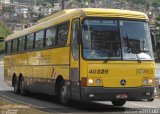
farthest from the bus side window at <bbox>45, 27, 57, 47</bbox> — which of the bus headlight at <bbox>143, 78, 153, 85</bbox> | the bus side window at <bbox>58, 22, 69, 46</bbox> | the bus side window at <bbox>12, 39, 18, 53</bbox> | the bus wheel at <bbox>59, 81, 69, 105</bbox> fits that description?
the bus side window at <bbox>12, 39, 18, 53</bbox>

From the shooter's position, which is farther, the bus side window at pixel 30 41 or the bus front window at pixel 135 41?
the bus side window at pixel 30 41

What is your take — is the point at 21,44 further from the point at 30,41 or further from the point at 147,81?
the point at 147,81

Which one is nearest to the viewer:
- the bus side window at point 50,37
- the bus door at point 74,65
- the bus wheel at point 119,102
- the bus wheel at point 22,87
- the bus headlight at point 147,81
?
the bus door at point 74,65

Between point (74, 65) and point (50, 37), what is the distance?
3.46 metres

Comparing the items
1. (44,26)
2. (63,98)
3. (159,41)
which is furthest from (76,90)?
(159,41)

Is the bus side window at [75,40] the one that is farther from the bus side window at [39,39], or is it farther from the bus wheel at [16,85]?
the bus wheel at [16,85]

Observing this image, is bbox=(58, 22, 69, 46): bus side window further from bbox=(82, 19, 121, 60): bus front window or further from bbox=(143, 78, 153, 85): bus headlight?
bbox=(143, 78, 153, 85): bus headlight

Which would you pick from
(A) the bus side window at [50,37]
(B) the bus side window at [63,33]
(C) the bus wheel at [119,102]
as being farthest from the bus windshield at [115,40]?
(A) the bus side window at [50,37]

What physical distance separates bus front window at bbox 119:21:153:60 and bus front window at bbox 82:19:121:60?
238 mm

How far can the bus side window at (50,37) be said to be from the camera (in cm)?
2062

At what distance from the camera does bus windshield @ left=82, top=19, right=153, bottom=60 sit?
17484mm

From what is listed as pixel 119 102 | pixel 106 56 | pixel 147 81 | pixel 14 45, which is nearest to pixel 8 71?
pixel 14 45

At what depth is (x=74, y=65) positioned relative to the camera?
1797cm

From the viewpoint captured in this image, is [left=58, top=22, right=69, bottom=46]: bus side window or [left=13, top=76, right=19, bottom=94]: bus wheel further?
[left=13, top=76, right=19, bottom=94]: bus wheel
